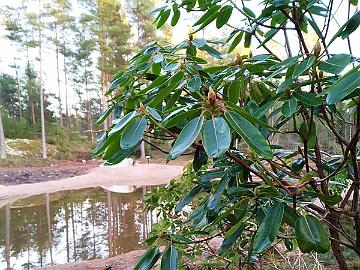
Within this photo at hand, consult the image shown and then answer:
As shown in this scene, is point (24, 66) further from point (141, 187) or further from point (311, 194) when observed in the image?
point (311, 194)

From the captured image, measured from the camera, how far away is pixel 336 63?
1.53 feet

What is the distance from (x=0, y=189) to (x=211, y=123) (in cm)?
918

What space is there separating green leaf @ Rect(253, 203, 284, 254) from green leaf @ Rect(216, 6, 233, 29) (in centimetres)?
44

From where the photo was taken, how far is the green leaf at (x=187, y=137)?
14.4 inches

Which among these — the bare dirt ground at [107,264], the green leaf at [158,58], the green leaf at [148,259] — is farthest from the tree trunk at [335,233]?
the bare dirt ground at [107,264]

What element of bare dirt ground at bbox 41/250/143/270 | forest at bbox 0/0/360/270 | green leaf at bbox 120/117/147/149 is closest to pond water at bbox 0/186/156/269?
forest at bbox 0/0/360/270

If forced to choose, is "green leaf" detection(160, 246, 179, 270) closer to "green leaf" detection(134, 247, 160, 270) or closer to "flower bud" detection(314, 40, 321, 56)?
"green leaf" detection(134, 247, 160, 270)

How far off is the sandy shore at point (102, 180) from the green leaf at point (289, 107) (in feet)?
26.1

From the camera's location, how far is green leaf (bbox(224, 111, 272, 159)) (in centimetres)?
37

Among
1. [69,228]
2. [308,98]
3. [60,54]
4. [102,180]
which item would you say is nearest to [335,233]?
[308,98]

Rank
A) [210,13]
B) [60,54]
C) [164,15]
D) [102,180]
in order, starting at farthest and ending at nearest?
[60,54] < [102,180] < [164,15] < [210,13]

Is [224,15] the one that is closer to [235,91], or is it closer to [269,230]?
[235,91]

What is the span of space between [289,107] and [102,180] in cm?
968

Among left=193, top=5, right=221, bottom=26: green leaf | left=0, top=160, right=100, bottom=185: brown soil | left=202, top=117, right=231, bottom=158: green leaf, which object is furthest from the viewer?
left=0, top=160, right=100, bottom=185: brown soil
